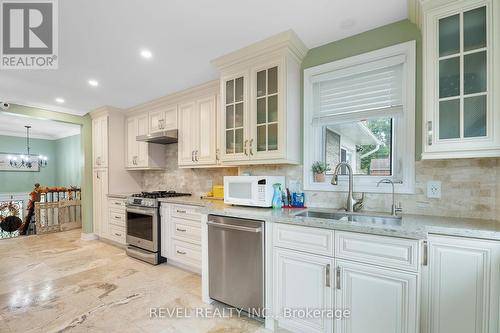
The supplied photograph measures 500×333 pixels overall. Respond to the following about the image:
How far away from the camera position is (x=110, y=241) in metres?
4.23

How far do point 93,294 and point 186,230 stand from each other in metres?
1.15

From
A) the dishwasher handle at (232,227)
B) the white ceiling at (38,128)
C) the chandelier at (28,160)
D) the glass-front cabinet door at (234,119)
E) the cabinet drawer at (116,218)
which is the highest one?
the white ceiling at (38,128)

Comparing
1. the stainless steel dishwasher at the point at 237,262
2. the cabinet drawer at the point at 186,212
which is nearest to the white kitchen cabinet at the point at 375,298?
the stainless steel dishwasher at the point at 237,262

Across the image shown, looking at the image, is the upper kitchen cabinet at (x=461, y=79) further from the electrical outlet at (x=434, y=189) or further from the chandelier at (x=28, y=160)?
the chandelier at (x=28, y=160)

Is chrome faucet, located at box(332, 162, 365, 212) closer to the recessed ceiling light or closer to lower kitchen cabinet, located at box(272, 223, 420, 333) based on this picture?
lower kitchen cabinet, located at box(272, 223, 420, 333)

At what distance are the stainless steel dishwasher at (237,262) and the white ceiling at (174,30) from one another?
1.70 meters

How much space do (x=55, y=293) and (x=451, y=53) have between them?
425 centimetres

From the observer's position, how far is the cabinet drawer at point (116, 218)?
3.89 m

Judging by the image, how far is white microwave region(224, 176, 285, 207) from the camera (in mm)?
2115

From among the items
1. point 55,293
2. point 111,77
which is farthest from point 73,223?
point 111,77

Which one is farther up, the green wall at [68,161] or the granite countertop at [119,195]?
the green wall at [68,161]

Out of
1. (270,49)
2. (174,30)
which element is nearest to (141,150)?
(174,30)

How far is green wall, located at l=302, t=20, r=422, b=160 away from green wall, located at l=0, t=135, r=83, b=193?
685 centimetres

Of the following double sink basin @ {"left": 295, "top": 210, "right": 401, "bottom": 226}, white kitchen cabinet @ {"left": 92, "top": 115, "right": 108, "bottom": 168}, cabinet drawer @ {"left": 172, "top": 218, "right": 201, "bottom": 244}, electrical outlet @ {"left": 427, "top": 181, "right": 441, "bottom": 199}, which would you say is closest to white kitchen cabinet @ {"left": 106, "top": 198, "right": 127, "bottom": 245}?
white kitchen cabinet @ {"left": 92, "top": 115, "right": 108, "bottom": 168}
